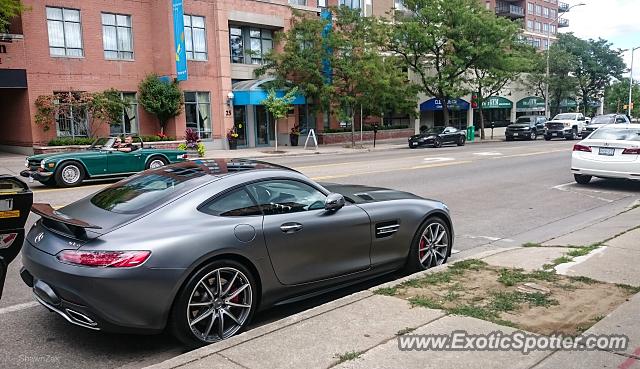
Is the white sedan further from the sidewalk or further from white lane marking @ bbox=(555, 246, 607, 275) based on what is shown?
the sidewalk

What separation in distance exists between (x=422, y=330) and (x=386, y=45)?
34.5 metres

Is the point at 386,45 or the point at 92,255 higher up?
the point at 386,45

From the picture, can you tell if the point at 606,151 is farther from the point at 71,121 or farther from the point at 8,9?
the point at 71,121

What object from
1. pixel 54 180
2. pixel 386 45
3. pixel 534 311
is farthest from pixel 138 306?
pixel 386 45

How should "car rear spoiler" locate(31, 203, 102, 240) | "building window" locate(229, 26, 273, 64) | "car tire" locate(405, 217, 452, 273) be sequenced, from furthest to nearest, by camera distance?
"building window" locate(229, 26, 273, 64)
"car tire" locate(405, 217, 452, 273)
"car rear spoiler" locate(31, 203, 102, 240)

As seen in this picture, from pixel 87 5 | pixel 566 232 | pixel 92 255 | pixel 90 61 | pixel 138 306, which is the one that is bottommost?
pixel 566 232

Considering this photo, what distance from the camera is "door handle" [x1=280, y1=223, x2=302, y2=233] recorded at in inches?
187

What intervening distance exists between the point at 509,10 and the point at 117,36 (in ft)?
238

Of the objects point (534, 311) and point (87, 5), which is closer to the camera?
point (534, 311)

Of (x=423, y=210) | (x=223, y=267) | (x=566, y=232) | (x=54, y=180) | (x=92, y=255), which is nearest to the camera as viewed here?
(x=92, y=255)

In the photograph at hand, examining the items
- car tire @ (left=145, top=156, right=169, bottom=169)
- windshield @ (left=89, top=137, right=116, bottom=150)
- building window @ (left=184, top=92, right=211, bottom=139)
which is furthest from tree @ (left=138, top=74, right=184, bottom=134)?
car tire @ (left=145, top=156, right=169, bottom=169)

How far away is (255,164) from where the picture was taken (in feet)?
18.0

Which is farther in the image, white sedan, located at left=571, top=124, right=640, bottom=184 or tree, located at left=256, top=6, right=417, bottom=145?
tree, located at left=256, top=6, right=417, bottom=145

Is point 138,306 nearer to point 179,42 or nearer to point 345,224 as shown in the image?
point 345,224
